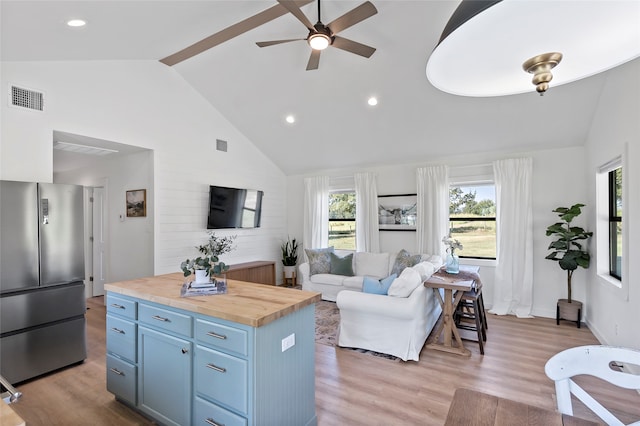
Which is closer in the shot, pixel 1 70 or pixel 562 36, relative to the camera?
pixel 562 36

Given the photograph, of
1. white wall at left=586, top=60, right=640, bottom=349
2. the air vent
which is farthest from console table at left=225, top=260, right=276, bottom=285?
white wall at left=586, top=60, right=640, bottom=349

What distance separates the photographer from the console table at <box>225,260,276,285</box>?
546 centimetres

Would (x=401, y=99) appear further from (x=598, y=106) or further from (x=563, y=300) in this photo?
(x=563, y=300)

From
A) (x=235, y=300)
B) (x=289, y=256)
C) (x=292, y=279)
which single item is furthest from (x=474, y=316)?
(x=289, y=256)

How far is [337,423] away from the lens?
234 cm

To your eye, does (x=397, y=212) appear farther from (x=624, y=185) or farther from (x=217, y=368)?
(x=217, y=368)

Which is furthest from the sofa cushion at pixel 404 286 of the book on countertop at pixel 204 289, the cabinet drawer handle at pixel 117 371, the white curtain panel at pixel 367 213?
the white curtain panel at pixel 367 213

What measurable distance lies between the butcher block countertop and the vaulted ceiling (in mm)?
2160

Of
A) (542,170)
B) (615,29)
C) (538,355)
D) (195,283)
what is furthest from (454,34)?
(542,170)

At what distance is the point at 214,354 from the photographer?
1.90 m

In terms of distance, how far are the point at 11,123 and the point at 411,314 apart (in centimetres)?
448

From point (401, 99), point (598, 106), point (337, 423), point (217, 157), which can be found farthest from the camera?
point (217, 157)

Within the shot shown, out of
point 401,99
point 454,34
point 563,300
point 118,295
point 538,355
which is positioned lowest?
point 538,355

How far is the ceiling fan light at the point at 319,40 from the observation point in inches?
106
